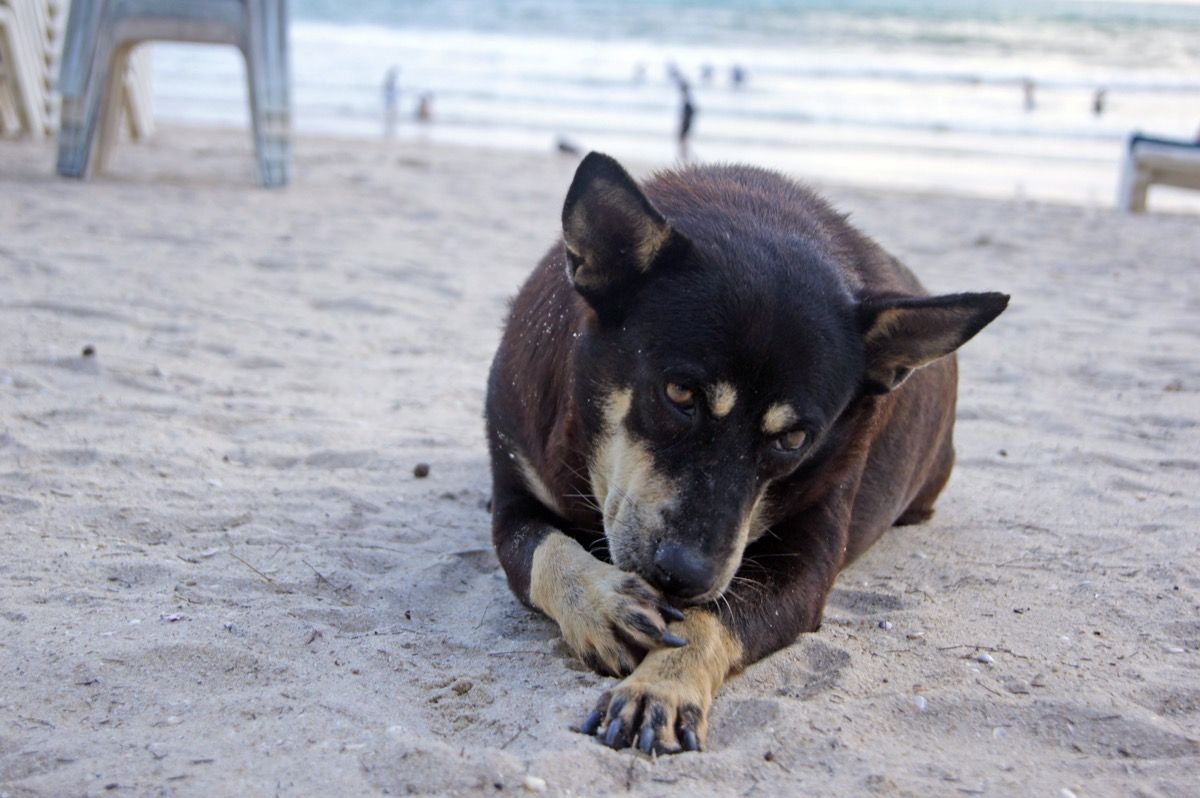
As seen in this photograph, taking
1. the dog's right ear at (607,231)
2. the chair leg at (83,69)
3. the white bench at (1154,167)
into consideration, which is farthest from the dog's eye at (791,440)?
the white bench at (1154,167)

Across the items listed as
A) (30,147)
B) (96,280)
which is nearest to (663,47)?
(30,147)

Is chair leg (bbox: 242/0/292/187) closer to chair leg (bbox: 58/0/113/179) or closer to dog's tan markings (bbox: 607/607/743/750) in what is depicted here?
chair leg (bbox: 58/0/113/179)

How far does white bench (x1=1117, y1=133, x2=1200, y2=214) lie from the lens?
12578 millimetres

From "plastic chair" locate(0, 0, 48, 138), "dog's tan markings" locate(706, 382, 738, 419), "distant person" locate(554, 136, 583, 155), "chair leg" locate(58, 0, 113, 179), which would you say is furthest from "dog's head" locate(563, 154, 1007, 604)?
"distant person" locate(554, 136, 583, 155)

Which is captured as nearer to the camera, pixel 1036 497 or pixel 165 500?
pixel 165 500

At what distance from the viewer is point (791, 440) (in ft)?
9.94

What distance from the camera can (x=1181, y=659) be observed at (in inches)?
129

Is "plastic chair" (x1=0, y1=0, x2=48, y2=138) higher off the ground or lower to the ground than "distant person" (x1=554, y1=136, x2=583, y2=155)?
higher

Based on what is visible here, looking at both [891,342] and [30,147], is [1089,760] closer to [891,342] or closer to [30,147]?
[891,342]

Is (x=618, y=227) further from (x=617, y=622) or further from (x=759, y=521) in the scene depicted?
(x=617, y=622)

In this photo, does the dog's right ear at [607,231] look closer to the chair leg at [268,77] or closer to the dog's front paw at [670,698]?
the dog's front paw at [670,698]

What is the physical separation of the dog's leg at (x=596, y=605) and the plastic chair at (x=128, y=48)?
7.28 m

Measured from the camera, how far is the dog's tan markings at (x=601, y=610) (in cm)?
297

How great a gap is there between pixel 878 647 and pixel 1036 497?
1683 millimetres
